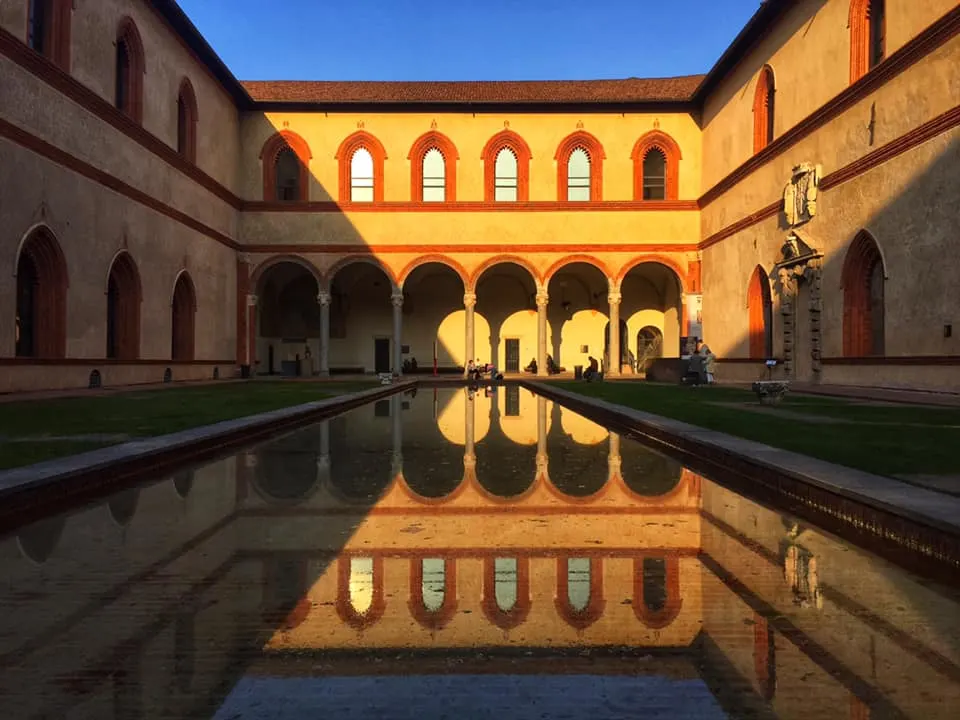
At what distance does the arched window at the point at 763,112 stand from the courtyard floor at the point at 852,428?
12.0 metres

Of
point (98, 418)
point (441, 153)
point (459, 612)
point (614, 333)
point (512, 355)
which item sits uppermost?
point (441, 153)

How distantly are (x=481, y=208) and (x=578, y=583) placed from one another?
28.8m

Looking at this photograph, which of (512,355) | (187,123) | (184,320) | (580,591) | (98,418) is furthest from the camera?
(512,355)

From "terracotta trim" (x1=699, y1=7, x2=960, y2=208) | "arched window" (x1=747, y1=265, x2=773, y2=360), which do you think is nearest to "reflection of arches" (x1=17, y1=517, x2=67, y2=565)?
"terracotta trim" (x1=699, y1=7, x2=960, y2=208)

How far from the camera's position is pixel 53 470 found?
591 centimetres

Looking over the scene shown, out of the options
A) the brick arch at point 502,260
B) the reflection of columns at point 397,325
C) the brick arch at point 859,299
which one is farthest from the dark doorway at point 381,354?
the brick arch at point 859,299

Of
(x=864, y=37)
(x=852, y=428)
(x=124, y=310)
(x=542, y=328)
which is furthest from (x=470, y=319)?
(x=852, y=428)

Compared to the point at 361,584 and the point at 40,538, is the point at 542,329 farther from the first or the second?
the point at 361,584

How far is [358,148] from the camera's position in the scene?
104 ft

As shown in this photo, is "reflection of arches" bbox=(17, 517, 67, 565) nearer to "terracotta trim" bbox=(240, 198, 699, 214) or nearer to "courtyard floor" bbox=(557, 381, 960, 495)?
"courtyard floor" bbox=(557, 381, 960, 495)

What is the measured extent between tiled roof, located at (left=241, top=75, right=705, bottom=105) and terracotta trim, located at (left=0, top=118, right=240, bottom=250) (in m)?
7.47


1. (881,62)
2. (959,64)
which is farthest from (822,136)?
(959,64)

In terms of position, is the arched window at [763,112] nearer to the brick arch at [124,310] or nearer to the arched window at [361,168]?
the arched window at [361,168]

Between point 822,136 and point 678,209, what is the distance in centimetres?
1067
